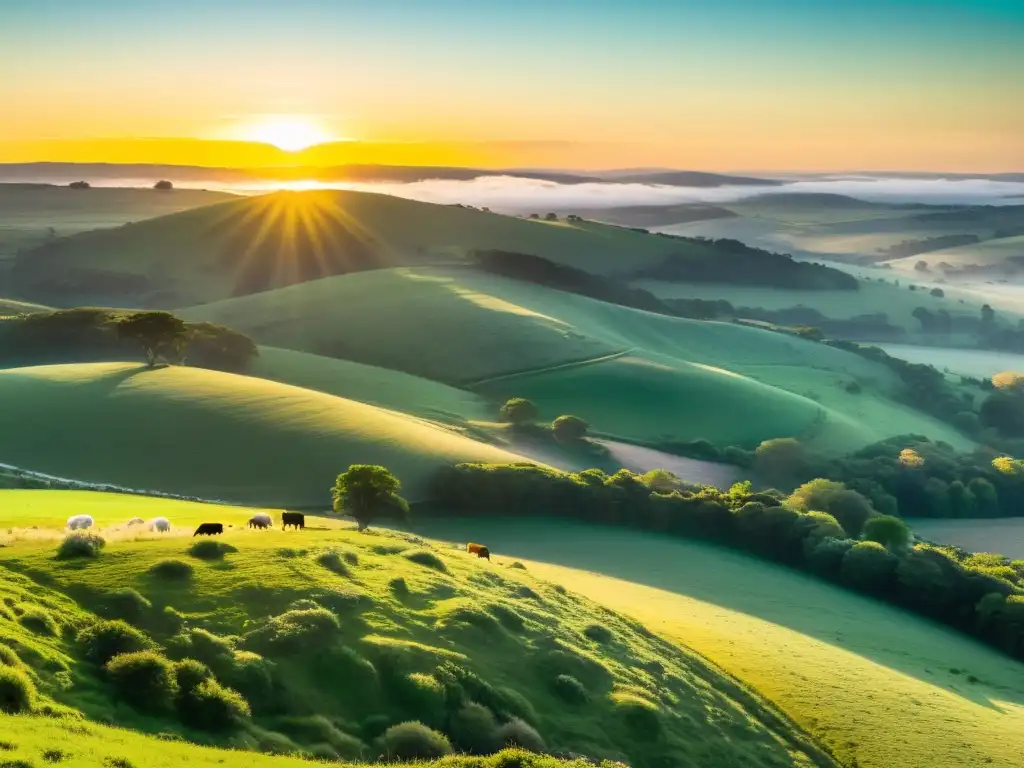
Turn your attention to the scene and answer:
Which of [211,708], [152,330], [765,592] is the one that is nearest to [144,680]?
[211,708]

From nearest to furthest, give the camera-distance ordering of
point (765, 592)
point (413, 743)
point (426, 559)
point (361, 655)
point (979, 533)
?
1. point (413, 743)
2. point (361, 655)
3. point (426, 559)
4. point (765, 592)
5. point (979, 533)

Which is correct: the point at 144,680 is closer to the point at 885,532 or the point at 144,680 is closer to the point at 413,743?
the point at 413,743

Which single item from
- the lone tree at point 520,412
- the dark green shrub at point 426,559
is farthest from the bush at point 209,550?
the lone tree at point 520,412

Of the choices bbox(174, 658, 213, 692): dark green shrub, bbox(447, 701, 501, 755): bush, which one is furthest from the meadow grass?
bbox(174, 658, 213, 692): dark green shrub

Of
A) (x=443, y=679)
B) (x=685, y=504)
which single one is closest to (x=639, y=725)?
(x=443, y=679)

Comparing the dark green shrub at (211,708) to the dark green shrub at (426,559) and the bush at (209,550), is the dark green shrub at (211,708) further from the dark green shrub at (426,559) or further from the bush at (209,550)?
the dark green shrub at (426,559)

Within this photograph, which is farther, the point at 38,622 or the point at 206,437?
the point at 206,437
